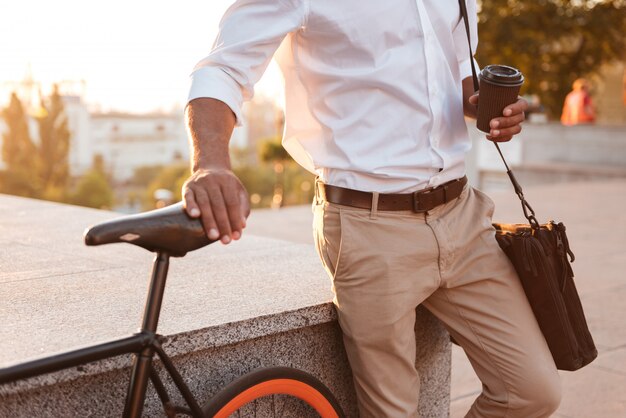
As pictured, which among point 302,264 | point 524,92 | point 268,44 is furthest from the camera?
point 524,92

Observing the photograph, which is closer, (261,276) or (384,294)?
(384,294)

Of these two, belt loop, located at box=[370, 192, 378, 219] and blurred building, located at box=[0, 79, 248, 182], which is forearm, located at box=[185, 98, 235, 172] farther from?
blurred building, located at box=[0, 79, 248, 182]

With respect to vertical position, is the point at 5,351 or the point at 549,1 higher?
the point at 5,351

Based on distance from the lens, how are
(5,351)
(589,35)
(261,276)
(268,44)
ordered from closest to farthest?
(5,351)
(268,44)
(261,276)
(589,35)

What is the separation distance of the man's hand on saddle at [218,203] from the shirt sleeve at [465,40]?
107 centimetres

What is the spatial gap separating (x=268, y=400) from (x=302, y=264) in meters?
0.94

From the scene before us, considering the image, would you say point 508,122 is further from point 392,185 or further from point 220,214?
point 220,214

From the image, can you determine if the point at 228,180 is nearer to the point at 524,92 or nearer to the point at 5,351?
the point at 5,351

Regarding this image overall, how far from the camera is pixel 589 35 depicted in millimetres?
29047

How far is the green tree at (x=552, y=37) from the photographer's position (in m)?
28.4

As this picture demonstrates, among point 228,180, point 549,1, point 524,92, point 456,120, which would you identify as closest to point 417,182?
point 456,120

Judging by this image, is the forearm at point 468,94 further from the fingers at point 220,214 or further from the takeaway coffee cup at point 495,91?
the fingers at point 220,214

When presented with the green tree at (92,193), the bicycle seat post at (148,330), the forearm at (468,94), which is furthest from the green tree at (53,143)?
the bicycle seat post at (148,330)

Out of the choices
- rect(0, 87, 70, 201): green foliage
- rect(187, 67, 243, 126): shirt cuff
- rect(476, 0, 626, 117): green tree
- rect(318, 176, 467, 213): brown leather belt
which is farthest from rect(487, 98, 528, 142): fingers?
rect(0, 87, 70, 201): green foliage
